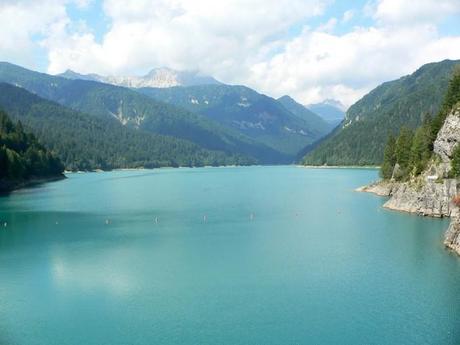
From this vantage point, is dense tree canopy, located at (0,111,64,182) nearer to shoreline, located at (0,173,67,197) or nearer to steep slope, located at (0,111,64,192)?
steep slope, located at (0,111,64,192)

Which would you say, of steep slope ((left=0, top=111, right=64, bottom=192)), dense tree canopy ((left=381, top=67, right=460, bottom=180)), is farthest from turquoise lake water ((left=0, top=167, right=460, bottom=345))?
steep slope ((left=0, top=111, right=64, bottom=192))

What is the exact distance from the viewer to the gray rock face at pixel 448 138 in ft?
323

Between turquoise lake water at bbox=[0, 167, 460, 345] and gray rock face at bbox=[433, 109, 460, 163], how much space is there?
1408 centimetres

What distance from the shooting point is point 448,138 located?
100m

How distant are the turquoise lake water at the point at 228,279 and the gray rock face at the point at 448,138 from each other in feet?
46.2

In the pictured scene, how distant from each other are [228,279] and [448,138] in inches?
2443

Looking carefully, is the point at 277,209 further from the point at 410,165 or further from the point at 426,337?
the point at 426,337

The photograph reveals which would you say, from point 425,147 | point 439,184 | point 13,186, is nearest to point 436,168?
point 439,184

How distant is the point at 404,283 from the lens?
5697 centimetres

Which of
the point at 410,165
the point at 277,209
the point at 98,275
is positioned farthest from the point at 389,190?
the point at 98,275

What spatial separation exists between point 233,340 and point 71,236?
54575mm

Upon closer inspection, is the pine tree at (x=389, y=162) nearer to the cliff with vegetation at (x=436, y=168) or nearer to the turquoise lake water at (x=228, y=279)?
the cliff with vegetation at (x=436, y=168)

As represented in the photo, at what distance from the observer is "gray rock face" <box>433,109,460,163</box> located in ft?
323

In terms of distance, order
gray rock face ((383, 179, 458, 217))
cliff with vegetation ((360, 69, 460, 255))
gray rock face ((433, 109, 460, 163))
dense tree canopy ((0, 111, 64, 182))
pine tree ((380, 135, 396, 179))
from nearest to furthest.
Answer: cliff with vegetation ((360, 69, 460, 255)) < gray rock face ((383, 179, 458, 217)) < gray rock face ((433, 109, 460, 163)) < pine tree ((380, 135, 396, 179)) < dense tree canopy ((0, 111, 64, 182))
